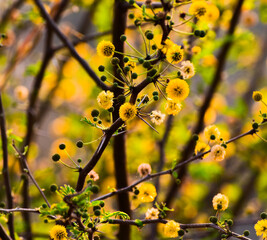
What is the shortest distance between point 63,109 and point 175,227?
3387 millimetres

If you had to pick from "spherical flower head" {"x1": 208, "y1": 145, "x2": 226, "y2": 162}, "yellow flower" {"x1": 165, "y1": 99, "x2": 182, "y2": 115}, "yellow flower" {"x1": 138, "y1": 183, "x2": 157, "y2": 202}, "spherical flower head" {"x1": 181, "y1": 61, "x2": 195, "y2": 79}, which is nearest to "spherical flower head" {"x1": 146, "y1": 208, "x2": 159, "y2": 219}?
"yellow flower" {"x1": 138, "y1": 183, "x2": 157, "y2": 202}

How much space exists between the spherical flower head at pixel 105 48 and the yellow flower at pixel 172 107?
Answer: 0.25 m

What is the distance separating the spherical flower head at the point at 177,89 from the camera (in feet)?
3.56

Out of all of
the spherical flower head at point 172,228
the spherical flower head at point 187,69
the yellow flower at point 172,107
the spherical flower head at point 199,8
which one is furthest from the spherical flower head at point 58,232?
the spherical flower head at point 199,8

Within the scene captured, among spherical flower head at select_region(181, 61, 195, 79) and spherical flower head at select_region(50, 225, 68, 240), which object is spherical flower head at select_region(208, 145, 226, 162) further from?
spherical flower head at select_region(50, 225, 68, 240)

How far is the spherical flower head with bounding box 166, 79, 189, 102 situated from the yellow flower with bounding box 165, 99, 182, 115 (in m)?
0.03

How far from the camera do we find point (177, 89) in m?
1.09

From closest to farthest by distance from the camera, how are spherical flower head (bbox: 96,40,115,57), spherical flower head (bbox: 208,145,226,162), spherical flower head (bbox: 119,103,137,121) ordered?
1. spherical flower head (bbox: 119,103,137,121)
2. spherical flower head (bbox: 96,40,115,57)
3. spherical flower head (bbox: 208,145,226,162)

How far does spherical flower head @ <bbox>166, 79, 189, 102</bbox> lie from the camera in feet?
3.56

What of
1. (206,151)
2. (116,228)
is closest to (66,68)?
(116,228)

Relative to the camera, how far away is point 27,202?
2281 millimetres

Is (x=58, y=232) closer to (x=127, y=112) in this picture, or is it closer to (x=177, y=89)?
(x=127, y=112)

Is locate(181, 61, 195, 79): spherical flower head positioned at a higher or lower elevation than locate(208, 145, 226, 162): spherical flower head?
higher

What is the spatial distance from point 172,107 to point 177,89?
2.8 inches
